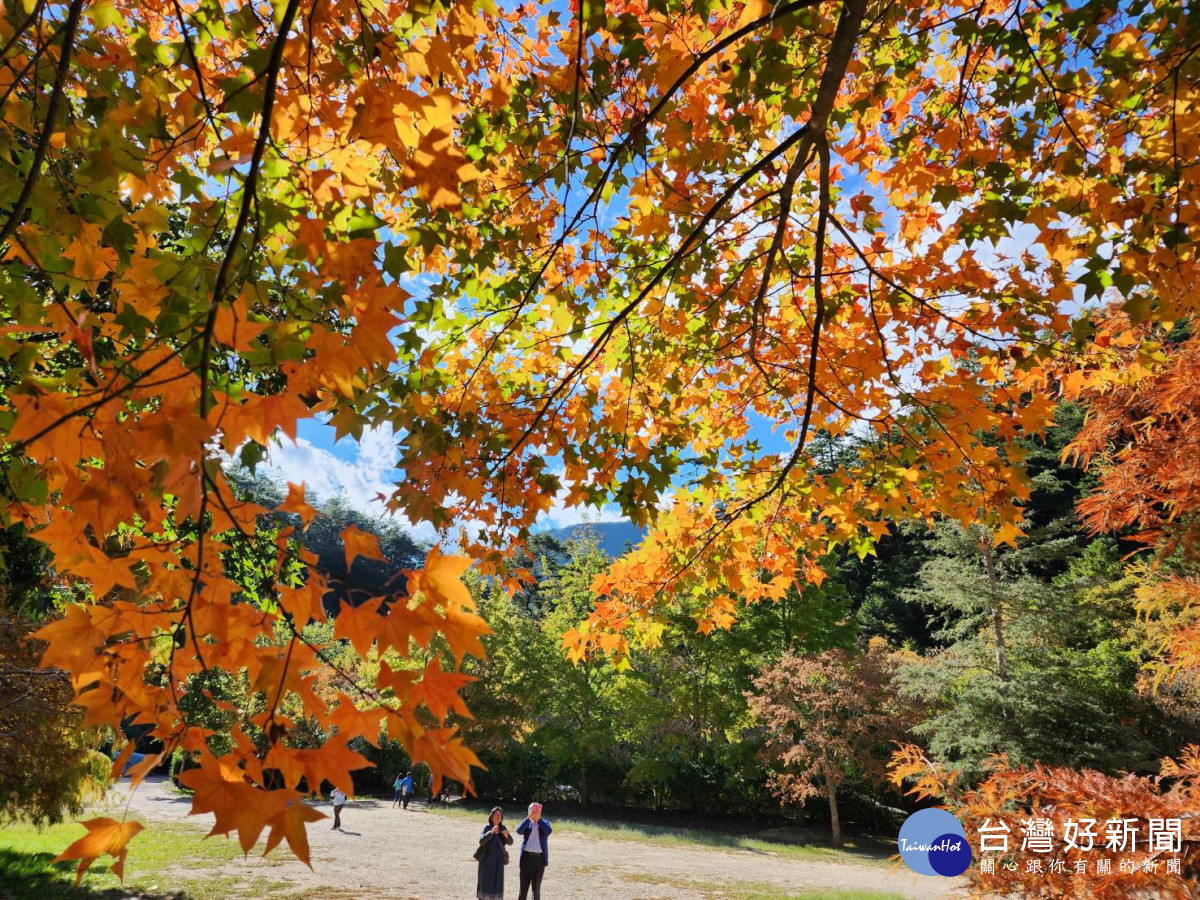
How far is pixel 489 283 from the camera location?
3.56 metres

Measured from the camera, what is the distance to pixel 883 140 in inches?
153

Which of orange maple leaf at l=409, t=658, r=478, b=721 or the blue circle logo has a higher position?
orange maple leaf at l=409, t=658, r=478, b=721

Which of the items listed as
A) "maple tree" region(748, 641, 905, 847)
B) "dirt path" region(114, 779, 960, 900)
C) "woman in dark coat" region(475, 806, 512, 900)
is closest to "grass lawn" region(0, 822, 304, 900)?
"dirt path" region(114, 779, 960, 900)

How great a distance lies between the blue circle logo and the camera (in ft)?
18.9

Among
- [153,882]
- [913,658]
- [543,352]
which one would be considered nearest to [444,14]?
[543,352]

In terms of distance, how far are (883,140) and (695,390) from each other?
6.14 ft

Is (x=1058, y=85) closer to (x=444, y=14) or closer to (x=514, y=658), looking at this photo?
(x=444, y=14)

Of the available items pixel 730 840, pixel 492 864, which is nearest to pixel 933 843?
pixel 492 864

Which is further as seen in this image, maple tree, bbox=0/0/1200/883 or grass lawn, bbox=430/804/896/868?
grass lawn, bbox=430/804/896/868

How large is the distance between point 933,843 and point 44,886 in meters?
9.33

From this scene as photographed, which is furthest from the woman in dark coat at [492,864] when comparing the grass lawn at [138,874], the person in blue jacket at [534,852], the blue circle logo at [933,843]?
the blue circle logo at [933,843]

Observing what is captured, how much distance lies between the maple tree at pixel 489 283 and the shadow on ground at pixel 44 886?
606 centimetres

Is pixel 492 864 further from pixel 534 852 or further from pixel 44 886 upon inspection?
pixel 44 886

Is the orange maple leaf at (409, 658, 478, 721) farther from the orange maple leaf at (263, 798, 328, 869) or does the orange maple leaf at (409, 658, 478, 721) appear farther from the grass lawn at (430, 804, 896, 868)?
the grass lawn at (430, 804, 896, 868)
